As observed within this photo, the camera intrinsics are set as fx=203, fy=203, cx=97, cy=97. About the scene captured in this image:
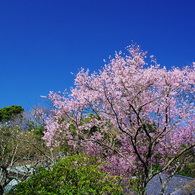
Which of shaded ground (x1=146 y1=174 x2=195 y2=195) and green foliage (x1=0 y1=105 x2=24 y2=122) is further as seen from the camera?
green foliage (x1=0 y1=105 x2=24 y2=122)

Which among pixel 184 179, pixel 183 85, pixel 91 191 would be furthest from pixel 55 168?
pixel 184 179

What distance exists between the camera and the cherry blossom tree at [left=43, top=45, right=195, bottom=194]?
7855 millimetres

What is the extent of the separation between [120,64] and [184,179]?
36.1 ft

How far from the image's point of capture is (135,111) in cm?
709

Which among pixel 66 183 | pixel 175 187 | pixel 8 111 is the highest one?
pixel 8 111

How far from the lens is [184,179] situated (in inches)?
582

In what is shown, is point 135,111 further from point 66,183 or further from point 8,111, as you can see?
point 8,111

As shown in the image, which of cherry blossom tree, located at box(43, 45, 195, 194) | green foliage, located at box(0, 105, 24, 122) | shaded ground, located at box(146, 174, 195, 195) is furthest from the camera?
green foliage, located at box(0, 105, 24, 122)

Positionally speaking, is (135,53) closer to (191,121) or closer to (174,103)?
(174,103)

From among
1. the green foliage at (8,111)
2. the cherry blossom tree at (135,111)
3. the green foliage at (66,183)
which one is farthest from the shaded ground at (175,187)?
the green foliage at (8,111)

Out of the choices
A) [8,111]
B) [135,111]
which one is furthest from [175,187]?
[8,111]

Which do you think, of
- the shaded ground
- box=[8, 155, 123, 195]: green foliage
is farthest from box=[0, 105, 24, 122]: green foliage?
box=[8, 155, 123, 195]: green foliage

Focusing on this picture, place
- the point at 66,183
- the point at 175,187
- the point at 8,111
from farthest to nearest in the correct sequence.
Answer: the point at 8,111
the point at 175,187
the point at 66,183

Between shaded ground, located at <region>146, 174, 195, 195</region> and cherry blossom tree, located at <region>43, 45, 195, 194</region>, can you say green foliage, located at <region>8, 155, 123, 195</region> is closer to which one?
cherry blossom tree, located at <region>43, 45, 195, 194</region>
